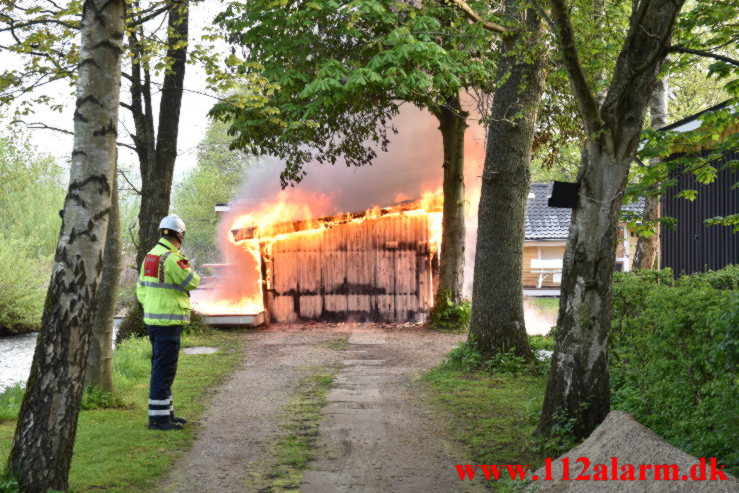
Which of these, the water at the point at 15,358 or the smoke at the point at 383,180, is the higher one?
the smoke at the point at 383,180

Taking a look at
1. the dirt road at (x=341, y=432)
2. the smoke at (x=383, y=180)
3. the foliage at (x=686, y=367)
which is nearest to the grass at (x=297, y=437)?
the dirt road at (x=341, y=432)

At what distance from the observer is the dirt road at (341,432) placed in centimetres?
663

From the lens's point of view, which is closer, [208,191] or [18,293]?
[18,293]

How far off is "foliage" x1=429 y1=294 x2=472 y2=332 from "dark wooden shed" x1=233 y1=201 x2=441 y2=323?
1987 millimetres

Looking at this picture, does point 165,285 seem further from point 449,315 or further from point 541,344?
point 449,315

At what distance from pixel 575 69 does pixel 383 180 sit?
16198mm

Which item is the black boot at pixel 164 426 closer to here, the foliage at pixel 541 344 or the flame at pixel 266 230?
the foliage at pixel 541 344

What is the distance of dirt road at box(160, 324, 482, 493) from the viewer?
6633 millimetres

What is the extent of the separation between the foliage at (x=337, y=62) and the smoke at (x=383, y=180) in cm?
278

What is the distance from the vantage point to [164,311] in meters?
8.56

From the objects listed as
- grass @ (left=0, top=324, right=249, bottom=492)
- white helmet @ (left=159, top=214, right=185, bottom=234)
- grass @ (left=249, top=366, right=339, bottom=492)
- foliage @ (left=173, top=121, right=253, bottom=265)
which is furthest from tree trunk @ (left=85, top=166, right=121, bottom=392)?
foliage @ (left=173, top=121, right=253, bottom=265)

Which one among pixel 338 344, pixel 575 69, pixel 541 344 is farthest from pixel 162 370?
pixel 338 344

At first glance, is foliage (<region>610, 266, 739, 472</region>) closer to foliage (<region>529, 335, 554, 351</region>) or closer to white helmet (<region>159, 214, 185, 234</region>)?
white helmet (<region>159, 214, 185, 234</region>)

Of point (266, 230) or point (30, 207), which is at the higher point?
point (30, 207)
